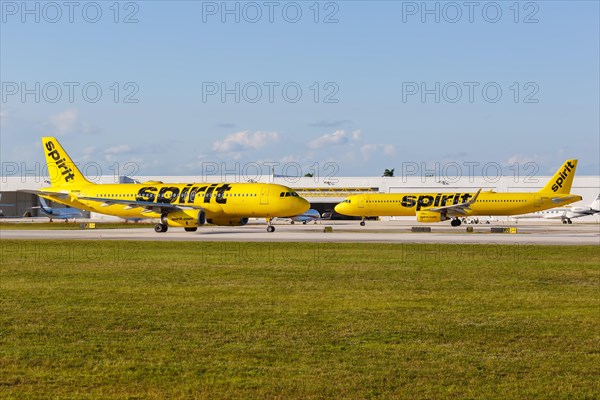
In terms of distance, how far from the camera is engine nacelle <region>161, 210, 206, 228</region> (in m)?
64.1

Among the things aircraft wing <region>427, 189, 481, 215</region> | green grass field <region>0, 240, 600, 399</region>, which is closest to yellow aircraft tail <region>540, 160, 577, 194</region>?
aircraft wing <region>427, 189, 481, 215</region>

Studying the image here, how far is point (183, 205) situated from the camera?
220 feet

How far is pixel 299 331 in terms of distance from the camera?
1605 cm

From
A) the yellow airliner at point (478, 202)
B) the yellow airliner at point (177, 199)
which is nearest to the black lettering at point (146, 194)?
the yellow airliner at point (177, 199)

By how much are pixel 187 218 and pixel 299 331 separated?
49.4m

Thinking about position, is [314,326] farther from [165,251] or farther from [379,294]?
[165,251]

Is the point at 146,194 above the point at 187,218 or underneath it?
above

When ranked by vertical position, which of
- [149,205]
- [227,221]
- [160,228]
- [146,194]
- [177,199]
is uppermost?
[146,194]

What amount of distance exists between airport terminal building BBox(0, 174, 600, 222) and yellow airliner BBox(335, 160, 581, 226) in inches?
1518

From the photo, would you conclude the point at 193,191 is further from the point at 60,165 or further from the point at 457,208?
the point at 457,208

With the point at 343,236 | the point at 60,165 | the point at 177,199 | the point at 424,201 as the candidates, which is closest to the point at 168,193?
the point at 177,199

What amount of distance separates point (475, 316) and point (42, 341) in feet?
32.0

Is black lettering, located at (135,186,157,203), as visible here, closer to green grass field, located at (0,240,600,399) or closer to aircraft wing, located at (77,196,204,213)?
aircraft wing, located at (77,196,204,213)

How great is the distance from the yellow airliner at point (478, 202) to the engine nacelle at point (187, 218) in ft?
105
